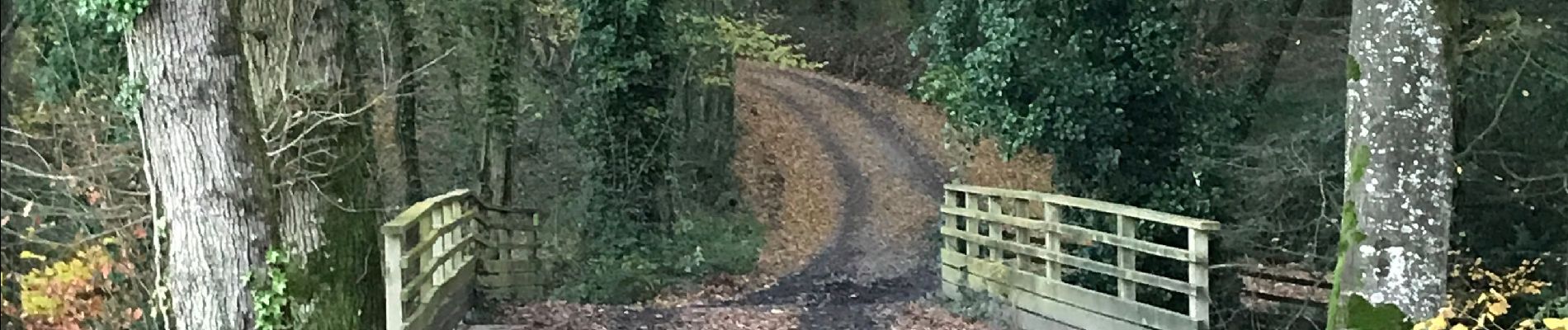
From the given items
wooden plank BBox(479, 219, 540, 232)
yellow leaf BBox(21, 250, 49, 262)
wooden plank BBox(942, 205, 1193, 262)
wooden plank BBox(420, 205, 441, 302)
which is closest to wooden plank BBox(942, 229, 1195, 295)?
wooden plank BBox(942, 205, 1193, 262)

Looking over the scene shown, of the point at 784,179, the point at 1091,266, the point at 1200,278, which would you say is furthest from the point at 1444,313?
the point at 784,179

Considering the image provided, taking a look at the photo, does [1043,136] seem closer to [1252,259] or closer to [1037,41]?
[1037,41]

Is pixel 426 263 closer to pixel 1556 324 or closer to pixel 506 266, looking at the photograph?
pixel 506 266

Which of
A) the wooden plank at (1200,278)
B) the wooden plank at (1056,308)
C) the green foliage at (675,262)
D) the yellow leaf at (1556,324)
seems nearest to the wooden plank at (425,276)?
the green foliage at (675,262)

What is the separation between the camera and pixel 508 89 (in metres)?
13.7

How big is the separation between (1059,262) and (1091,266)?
0.39 meters

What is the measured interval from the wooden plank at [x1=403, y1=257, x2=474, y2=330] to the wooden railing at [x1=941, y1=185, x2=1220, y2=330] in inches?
141

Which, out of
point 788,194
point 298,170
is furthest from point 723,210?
point 298,170

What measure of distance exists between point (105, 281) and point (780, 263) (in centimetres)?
746

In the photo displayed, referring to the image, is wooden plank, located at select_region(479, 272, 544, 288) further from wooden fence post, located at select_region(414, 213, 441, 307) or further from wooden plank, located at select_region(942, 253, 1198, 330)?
wooden plank, located at select_region(942, 253, 1198, 330)

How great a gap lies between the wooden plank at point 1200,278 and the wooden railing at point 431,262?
4042 mm

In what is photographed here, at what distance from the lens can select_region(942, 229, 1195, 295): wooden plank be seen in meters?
6.92

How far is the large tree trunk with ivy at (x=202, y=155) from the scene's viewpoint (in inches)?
213

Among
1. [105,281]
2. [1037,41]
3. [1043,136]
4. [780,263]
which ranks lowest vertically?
[780,263]
